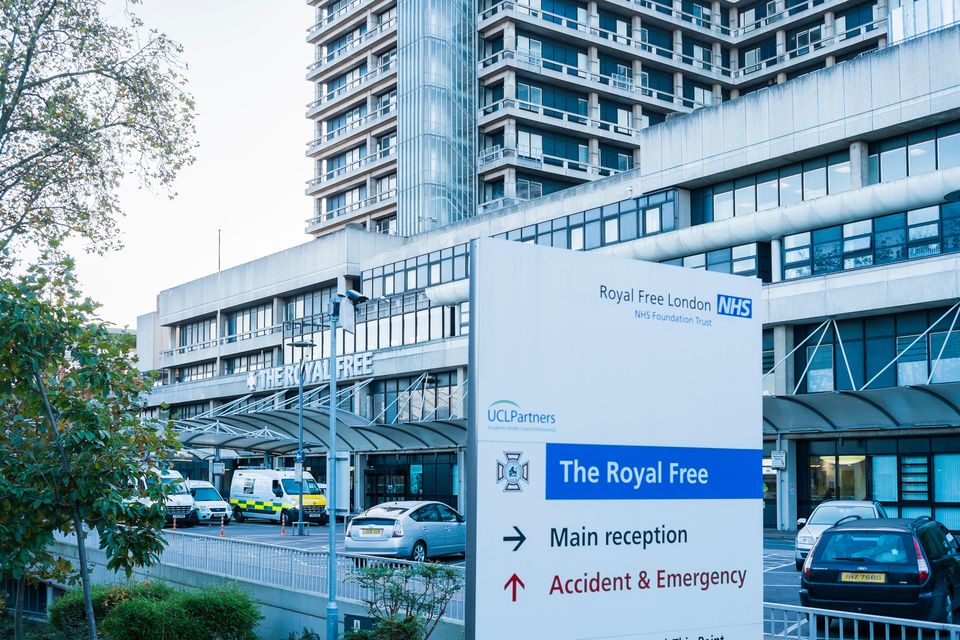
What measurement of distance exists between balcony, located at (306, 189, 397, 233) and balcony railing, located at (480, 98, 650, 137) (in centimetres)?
850

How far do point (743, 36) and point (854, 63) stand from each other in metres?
37.1

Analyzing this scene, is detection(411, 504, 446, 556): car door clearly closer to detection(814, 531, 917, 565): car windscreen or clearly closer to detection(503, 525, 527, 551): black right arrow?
detection(814, 531, 917, 565): car windscreen

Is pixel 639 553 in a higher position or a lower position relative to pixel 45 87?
lower

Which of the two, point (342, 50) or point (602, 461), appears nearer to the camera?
point (602, 461)

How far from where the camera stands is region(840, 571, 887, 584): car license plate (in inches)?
550

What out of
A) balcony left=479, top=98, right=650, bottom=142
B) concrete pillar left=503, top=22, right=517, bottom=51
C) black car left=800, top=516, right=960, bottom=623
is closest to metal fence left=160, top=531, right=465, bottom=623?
black car left=800, top=516, right=960, bottom=623

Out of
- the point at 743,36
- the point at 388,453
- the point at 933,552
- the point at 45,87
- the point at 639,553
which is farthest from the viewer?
the point at 743,36

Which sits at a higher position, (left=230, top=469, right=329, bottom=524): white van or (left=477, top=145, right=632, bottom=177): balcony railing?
(left=477, top=145, right=632, bottom=177): balcony railing

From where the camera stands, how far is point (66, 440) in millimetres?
12727

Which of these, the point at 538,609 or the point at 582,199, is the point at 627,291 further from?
the point at 582,199

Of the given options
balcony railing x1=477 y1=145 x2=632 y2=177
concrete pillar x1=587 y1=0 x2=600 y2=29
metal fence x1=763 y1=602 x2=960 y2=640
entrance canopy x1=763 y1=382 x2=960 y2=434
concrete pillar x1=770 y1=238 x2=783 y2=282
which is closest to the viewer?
metal fence x1=763 y1=602 x2=960 y2=640

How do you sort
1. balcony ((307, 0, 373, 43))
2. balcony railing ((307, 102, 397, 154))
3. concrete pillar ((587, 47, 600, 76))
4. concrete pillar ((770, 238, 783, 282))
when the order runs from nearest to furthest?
concrete pillar ((770, 238, 783, 282)) < concrete pillar ((587, 47, 600, 76)) < balcony railing ((307, 102, 397, 154)) < balcony ((307, 0, 373, 43))

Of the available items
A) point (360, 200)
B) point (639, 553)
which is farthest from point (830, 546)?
point (360, 200)

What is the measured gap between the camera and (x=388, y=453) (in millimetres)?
55781
